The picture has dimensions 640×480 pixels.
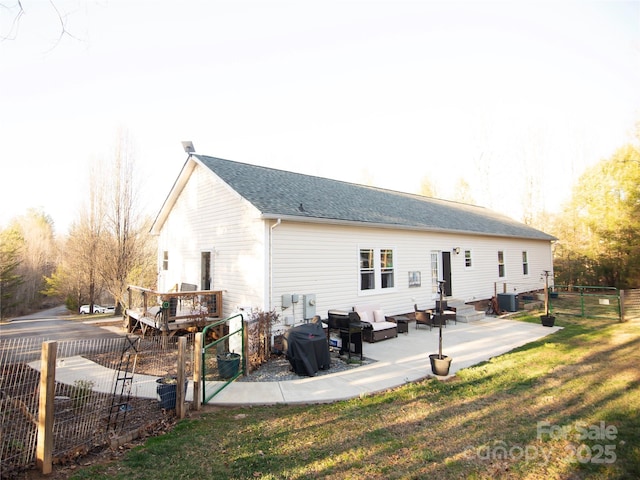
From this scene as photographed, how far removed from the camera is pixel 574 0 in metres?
10.3

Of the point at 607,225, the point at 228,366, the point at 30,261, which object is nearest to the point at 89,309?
the point at 30,261

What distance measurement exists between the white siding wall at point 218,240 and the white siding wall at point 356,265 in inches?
30.1

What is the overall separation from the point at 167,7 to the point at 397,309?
10.8 m

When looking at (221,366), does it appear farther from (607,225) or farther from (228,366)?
(607,225)

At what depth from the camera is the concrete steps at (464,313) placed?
12.7 meters

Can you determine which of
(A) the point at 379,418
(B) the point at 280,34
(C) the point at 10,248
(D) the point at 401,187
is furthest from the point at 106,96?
(D) the point at 401,187

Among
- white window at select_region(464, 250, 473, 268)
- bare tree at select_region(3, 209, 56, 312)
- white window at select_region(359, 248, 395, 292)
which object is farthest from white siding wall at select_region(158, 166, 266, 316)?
bare tree at select_region(3, 209, 56, 312)

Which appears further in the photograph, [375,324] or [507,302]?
[507,302]

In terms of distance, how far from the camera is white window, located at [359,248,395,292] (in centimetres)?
1134

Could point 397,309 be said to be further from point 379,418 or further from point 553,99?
point 553,99

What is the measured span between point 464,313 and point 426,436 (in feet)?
31.6

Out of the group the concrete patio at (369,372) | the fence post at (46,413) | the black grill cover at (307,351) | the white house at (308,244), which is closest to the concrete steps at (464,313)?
the white house at (308,244)

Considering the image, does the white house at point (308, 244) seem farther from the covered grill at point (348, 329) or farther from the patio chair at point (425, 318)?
the covered grill at point (348, 329)

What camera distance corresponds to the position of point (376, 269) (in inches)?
457
